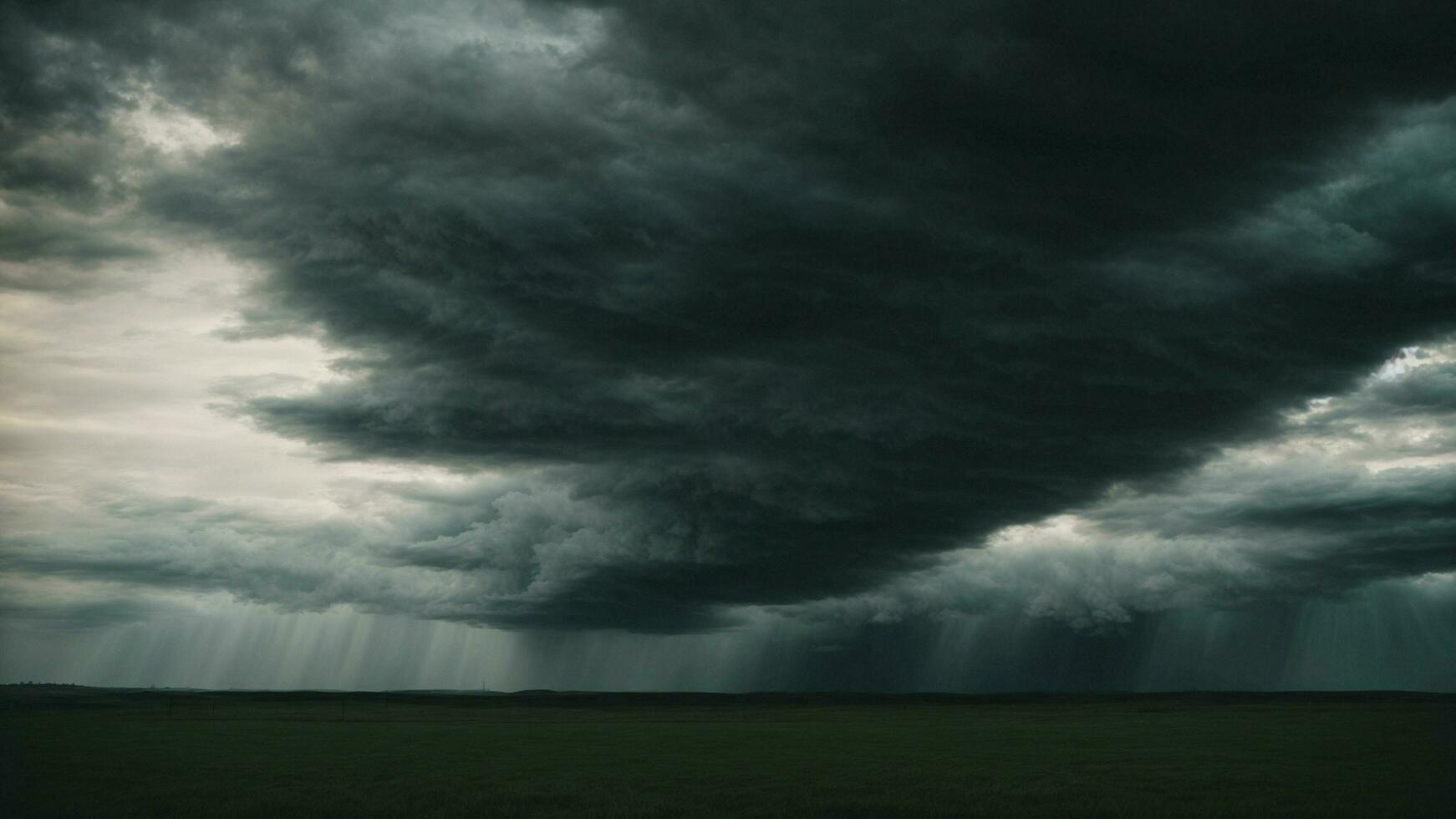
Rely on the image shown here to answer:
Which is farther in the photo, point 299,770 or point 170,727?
point 170,727

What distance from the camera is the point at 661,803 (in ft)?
142

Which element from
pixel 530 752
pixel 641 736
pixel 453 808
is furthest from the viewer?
pixel 641 736

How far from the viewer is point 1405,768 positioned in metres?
56.3

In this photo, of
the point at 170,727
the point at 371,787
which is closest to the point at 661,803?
the point at 371,787

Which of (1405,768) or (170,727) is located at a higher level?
(170,727)

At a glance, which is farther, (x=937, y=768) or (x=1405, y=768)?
(x=937, y=768)

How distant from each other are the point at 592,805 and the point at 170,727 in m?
99.6

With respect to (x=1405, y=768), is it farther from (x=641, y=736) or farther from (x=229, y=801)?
(x=641, y=736)

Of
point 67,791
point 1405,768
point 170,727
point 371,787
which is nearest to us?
point 67,791

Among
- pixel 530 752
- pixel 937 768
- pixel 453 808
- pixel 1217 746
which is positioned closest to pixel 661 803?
pixel 453 808

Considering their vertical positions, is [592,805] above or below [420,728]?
below

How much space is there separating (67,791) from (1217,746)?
7644 centimetres

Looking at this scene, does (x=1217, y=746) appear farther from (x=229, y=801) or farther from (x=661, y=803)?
(x=229, y=801)

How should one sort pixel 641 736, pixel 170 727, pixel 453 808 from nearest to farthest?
pixel 453 808
pixel 641 736
pixel 170 727
